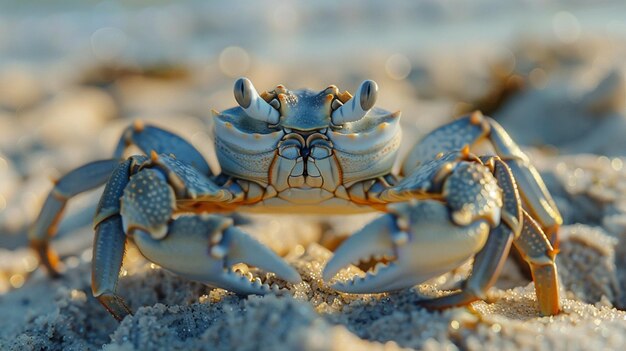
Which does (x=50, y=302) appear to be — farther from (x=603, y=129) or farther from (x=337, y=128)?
(x=603, y=129)

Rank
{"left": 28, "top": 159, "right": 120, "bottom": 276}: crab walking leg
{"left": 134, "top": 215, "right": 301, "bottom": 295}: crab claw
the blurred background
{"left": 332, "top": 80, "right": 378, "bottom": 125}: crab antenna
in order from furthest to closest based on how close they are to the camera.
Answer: the blurred background < {"left": 28, "top": 159, "right": 120, "bottom": 276}: crab walking leg < {"left": 332, "top": 80, "right": 378, "bottom": 125}: crab antenna < {"left": 134, "top": 215, "right": 301, "bottom": 295}: crab claw

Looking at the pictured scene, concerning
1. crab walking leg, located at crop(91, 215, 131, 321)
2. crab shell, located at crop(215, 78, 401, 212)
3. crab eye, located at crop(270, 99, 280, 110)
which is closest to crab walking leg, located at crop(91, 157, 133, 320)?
crab walking leg, located at crop(91, 215, 131, 321)

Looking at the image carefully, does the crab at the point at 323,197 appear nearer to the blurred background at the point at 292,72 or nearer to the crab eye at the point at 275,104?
the crab eye at the point at 275,104

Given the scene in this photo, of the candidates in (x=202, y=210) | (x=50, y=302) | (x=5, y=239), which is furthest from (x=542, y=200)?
(x=5, y=239)

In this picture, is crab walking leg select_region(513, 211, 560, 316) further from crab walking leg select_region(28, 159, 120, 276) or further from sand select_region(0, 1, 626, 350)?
crab walking leg select_region(28, 159, 120, 276)

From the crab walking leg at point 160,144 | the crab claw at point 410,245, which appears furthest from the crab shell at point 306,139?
the crab claw at point 410,245

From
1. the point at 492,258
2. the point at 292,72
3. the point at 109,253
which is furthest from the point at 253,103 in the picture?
the point at 292,72
